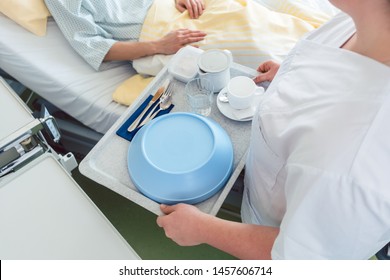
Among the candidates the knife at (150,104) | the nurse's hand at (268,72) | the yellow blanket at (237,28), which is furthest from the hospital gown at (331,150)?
the yellow blanket at (237,28)

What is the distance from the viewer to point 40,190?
0.86 metres

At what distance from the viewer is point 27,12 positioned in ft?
4.24

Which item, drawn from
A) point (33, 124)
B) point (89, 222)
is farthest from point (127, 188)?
point (33, 124)

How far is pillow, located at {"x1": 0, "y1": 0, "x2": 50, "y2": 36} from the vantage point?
1.28 m

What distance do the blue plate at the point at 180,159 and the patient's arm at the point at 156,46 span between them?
52 centimetres

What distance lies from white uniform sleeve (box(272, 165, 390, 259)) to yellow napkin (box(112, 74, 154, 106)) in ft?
2.93

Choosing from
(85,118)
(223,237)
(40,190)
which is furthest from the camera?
(85,118)

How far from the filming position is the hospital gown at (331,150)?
48cm

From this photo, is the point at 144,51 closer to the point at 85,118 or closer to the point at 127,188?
the point at 85,118

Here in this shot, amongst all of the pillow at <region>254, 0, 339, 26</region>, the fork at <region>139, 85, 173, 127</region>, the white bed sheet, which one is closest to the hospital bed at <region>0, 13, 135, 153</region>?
the white bed sheet

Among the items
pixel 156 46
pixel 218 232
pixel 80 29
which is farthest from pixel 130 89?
pixel 218 232

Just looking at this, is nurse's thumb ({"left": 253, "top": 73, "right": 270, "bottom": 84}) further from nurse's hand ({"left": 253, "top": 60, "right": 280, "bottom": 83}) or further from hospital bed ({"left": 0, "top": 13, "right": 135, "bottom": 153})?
hospital bed ({"left": 0, "top": 13, "right": 135, "bottom": 153})

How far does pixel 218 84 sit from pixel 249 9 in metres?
0.48

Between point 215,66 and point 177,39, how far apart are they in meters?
0.39
